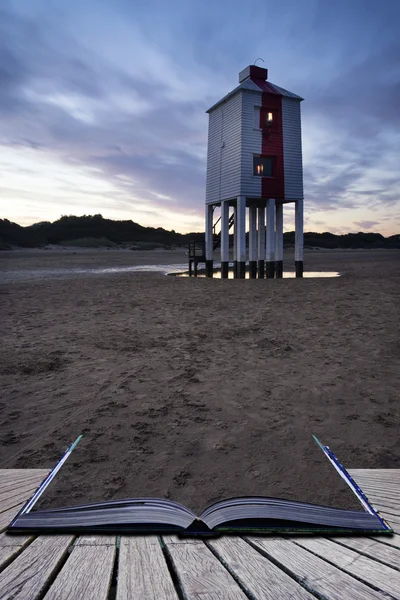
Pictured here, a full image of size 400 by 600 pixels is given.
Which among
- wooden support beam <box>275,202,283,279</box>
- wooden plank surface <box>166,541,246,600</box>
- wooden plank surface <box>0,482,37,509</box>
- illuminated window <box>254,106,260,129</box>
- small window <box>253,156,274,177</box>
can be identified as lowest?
wooden plank surface <box>0,482,37,509</box>

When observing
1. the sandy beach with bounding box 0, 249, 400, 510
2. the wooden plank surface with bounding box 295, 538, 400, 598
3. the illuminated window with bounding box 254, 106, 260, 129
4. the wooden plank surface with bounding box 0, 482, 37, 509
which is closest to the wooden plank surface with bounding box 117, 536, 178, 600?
the wooden plank surface with bounding box 295, 538, 400, 598

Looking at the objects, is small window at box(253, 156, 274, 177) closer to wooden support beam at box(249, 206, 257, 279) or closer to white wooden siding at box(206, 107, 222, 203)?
white wooden siding at box(206, 107, 222, 203)

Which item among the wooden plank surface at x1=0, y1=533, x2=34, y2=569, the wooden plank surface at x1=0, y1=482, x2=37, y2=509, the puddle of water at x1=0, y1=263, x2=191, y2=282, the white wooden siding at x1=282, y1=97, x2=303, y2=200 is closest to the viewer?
the wooden plank surface at x1=0, y1=533, x2=34, y2=569

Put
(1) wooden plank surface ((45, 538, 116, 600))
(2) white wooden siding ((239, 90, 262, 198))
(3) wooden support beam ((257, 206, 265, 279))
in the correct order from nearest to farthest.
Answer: (1) wooden plank surface ((45, 538, 116, 600)) < (2) white wooden siding ((239, 90, 262, 198)) < (3) wooden support beam ((257, 206, 265, 279))

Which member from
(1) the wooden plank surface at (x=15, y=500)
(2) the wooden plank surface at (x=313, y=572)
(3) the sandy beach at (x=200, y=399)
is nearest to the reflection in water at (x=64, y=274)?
(3) the sandy beach at (x=200, y=399)

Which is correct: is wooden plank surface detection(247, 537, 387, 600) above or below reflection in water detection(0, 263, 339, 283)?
below

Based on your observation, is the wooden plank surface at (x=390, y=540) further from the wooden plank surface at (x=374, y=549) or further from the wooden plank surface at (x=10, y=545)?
the wooden plank surface at (x=10, y=545)

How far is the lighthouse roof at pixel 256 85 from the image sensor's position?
20.5 metres

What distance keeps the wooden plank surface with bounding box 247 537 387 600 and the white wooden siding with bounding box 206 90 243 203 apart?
65.4 feet

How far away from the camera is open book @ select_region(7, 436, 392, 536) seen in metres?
2.16

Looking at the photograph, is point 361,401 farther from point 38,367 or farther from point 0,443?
point 38,367

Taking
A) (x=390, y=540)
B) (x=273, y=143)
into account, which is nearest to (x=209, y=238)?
(x=273, y=143)

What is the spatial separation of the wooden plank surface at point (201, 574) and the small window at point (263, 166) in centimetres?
2070

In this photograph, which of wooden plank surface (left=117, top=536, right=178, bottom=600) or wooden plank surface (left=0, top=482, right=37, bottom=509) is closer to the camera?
wooden plank surface (left=117, top=536, right=178, bottom=600)
